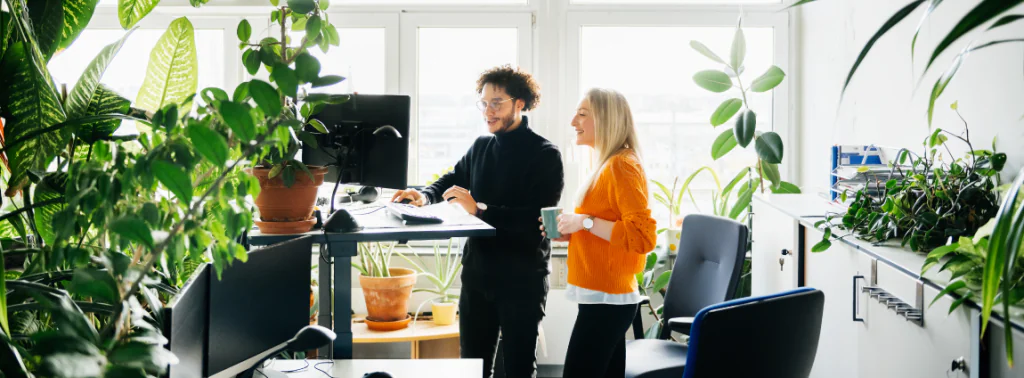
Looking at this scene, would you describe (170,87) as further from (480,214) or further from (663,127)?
(663,127)

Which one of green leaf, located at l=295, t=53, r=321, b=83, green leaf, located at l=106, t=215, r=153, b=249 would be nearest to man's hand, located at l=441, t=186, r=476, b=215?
green leaf, located at l=295, t=53, r=321, b=83

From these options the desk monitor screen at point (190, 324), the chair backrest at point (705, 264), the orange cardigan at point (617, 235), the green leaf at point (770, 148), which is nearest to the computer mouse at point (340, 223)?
the desk monitor screen at point (190, 324)

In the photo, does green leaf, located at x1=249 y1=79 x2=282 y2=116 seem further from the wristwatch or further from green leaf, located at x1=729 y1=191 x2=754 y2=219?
green leaf, located at x1=729 y1=191 x2=754 y2=219

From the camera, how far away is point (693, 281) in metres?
2.73

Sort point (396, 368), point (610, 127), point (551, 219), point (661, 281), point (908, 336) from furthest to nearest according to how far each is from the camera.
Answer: point (661, 281) → point (610, 127) → point (551, 219) → point (396, 368) → point (908, 336)

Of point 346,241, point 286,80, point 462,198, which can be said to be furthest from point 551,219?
point 286,80

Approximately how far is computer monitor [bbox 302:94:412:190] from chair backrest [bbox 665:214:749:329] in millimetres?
1133

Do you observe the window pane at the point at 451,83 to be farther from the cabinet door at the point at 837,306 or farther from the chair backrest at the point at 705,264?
the cabinet door at the point at 837,306

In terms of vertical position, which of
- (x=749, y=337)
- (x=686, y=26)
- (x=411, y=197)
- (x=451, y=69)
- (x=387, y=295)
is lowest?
(x=387, y=295)

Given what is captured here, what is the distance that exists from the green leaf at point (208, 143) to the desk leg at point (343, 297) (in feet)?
3.65

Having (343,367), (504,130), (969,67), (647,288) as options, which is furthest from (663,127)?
(343,367)

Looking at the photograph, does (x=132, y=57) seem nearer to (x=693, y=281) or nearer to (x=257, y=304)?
(x=257, y=304)

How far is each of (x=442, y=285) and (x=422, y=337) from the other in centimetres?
35

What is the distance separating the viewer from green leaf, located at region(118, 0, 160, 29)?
1.29 metres
